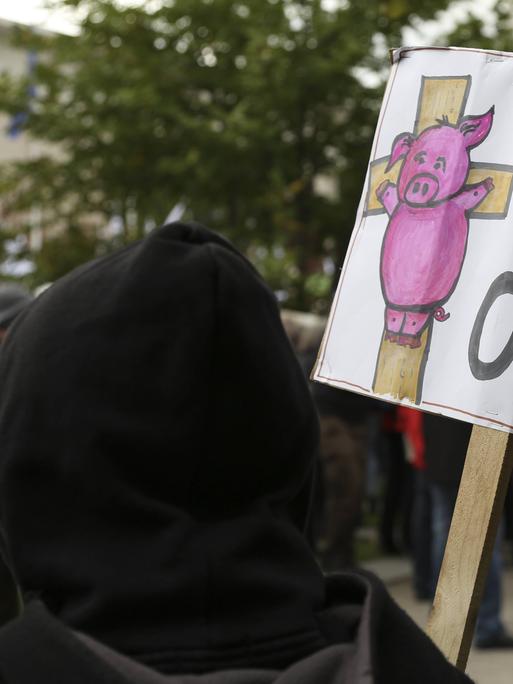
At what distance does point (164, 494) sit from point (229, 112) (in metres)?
10.8

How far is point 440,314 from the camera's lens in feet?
7.64

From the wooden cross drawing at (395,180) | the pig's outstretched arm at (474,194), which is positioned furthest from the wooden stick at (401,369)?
the pig's outstretched arm at (474,194)

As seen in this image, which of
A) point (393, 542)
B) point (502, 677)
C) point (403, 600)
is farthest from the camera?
point (393, 542)

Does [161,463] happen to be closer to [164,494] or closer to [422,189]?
[164,494]

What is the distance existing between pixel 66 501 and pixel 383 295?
1.25 meters

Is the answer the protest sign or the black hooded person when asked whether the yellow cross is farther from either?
the black hooded person

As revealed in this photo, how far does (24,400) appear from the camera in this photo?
4.28 feet

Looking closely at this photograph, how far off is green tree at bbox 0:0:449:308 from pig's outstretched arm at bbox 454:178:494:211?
8.63 metres

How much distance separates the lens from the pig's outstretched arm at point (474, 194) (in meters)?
2.33

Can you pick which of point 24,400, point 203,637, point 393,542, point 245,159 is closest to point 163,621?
point 203,637

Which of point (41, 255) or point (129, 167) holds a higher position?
point (129, 167)

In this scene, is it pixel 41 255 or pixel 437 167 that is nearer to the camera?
pixel 437 167

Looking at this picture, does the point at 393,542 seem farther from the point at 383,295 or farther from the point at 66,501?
the point at 66,501

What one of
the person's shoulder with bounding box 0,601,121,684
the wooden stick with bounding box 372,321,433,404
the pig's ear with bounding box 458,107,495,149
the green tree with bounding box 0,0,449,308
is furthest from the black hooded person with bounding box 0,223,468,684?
the green tree with bounding box 0,0,449,308
